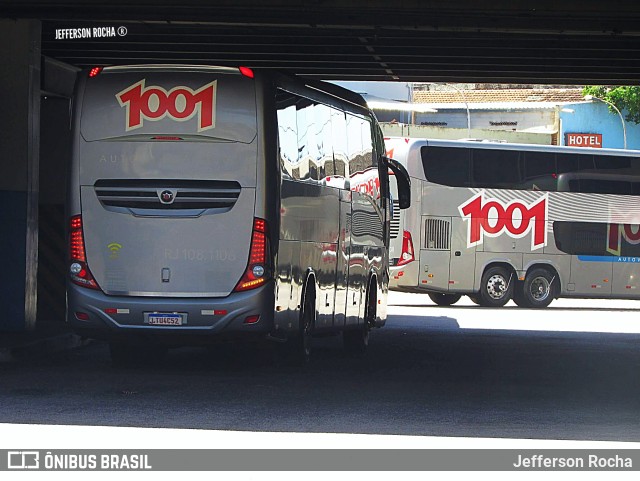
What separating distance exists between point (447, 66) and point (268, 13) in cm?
600

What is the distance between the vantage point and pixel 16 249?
19.0 meters

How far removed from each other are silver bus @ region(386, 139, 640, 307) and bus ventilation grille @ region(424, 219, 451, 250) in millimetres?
25

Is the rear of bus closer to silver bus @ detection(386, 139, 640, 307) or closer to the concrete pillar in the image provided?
the concrete pillar

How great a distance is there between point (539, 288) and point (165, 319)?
23.6 metres

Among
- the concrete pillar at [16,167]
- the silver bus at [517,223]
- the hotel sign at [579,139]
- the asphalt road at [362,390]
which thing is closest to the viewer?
the asphalt road at [362,390]

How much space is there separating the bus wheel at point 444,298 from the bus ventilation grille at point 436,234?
219cm

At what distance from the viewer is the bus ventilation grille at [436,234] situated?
3591 cm

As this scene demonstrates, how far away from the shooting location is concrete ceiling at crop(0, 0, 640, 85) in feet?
56.3

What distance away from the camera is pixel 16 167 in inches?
748

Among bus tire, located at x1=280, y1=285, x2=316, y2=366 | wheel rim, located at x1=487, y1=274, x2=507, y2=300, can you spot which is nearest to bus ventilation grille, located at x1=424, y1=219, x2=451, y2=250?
wheel rim, located at x1=487, y1=274, x2=507, y2=300

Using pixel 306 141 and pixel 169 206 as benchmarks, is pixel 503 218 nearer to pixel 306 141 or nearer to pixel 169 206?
pixel 306 141

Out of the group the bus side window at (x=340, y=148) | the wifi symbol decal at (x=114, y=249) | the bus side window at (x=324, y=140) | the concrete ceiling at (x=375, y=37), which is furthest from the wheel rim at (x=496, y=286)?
the wifi symbol decal at (x=114, y=249)

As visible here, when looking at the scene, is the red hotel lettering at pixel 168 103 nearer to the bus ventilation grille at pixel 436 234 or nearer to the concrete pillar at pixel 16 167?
the concrete pillar at pixel 16 167

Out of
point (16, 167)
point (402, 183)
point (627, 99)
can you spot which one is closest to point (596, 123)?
point (627, 99)
